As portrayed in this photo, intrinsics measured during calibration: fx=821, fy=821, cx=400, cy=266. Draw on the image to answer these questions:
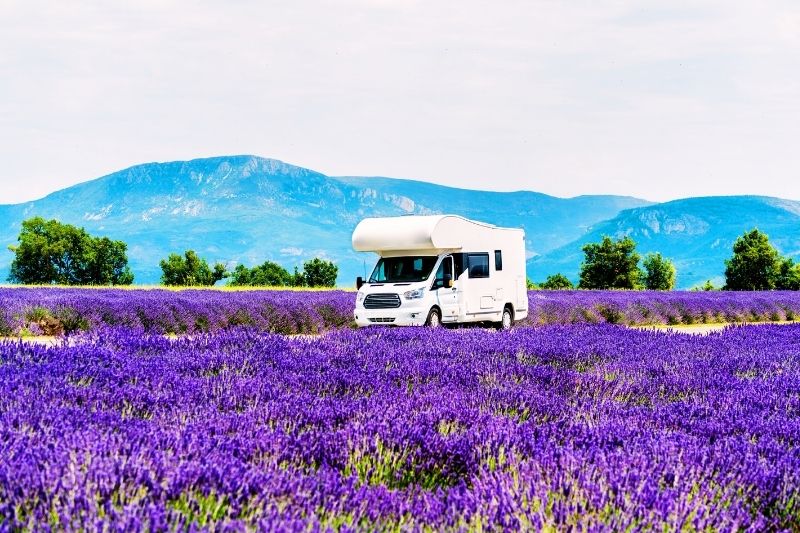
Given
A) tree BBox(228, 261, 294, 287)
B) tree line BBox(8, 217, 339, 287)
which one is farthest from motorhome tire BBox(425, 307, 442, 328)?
tree BBox(228, 261, 294, 287)

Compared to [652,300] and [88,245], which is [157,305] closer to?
[652,300]

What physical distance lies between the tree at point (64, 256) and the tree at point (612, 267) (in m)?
29.8

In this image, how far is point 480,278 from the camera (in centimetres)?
1605

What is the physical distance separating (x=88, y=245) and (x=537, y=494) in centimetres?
5653

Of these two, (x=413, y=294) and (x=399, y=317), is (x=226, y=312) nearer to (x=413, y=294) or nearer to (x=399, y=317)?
(x=399, y=317)

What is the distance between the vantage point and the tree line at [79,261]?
51.3 metres

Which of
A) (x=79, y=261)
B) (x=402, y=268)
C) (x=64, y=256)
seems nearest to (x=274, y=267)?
(x=79, y=261)

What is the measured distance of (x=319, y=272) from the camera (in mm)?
42938

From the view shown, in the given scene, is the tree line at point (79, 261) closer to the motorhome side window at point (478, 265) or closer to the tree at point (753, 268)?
the tree at point (753, 268)

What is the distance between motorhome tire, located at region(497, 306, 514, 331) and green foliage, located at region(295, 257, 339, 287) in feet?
83.3

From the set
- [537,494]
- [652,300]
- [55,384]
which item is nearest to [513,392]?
[537,494]

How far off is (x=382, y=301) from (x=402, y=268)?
0.93 m

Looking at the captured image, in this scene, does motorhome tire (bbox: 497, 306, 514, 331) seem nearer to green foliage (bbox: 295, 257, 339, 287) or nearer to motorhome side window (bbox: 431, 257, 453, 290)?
motorhome side window (bbox: 431, 257, 453, 290)

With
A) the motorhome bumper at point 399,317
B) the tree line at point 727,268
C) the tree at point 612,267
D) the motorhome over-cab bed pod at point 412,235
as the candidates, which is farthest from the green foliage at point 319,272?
the motorhome bumper at point 399,317
